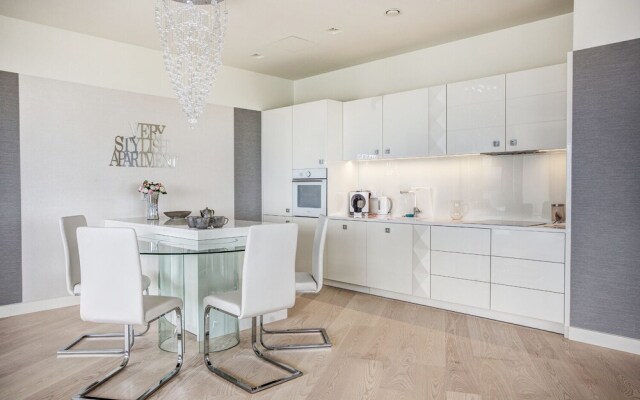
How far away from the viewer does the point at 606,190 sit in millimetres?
3098

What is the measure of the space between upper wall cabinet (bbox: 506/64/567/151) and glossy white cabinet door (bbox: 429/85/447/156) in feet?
1.97

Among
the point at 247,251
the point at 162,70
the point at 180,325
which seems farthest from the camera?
the point at 162,70

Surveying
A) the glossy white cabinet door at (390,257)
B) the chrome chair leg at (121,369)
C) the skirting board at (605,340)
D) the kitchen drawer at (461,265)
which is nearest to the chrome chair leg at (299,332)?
the chrome chair leg at (121,369)

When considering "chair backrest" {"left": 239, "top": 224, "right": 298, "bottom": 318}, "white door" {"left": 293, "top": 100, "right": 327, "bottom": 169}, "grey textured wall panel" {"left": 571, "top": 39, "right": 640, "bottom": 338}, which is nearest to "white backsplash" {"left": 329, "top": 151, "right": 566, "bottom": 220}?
"white door" {"left": 293, "top": 100, "right": 327, "bottom": 169}

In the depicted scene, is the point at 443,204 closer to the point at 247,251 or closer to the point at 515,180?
the point at 515,180

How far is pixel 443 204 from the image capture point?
4594mm

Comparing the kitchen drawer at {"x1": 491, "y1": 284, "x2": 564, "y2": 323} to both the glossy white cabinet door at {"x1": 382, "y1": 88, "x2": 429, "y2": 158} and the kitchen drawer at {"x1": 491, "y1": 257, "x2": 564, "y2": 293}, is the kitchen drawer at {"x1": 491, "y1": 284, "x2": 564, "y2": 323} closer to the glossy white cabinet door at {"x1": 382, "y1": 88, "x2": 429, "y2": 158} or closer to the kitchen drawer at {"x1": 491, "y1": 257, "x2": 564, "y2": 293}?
the kitchen drawer at {"x1": 491, "y1": 257, "x2": 564, "y2": 293}

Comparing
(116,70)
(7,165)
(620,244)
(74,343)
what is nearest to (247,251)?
(74,343)

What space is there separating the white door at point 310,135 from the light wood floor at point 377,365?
6.66ft

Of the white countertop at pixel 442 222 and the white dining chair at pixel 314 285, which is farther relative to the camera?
the white countertop at pixel 442 222

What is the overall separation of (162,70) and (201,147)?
3.18 feet

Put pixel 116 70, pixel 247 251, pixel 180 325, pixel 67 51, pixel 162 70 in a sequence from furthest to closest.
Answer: pixel 162 70, pixel 116 70, pixel 67 51, pixel 180 325, pixel 247 251

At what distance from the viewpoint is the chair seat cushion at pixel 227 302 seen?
255cm

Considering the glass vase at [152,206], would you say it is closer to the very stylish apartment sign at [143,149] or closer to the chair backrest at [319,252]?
the very stylish apartment sign at [143,149]
